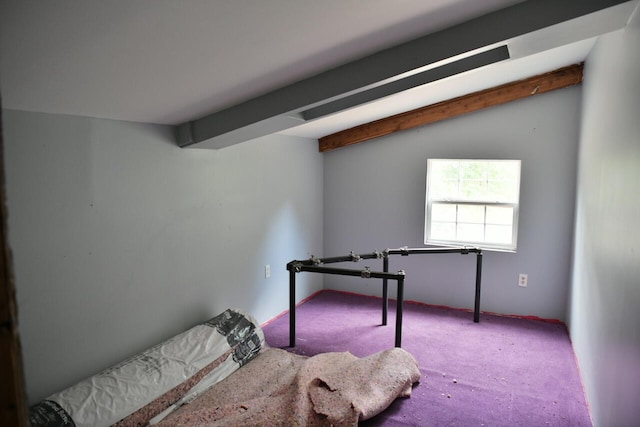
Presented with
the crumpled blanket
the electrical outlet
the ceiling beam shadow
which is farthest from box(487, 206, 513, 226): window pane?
the ceiling beam shadow

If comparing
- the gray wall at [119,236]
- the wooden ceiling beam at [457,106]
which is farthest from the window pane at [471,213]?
the gray wall at [119,236]

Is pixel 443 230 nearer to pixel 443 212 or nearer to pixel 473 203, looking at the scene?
pixel 443 212

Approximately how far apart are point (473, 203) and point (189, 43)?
3330 millimetres

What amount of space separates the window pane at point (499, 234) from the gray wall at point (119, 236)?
88.0 inches

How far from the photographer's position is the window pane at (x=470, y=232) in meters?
4.04

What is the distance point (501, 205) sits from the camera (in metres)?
3.87

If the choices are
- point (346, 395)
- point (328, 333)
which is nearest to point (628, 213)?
point (346, 395)

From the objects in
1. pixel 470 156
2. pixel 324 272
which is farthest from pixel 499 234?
pixel 324 272

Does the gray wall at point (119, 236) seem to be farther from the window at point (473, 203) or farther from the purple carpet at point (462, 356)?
the window at point (473, 203)

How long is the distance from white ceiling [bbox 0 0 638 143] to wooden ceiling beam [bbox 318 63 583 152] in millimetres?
1720

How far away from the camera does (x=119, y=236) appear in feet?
7.58

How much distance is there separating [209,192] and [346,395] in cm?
171

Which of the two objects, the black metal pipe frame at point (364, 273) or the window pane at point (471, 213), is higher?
the window pane at point (471, 213)

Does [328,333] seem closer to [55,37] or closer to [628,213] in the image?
[628,213]
